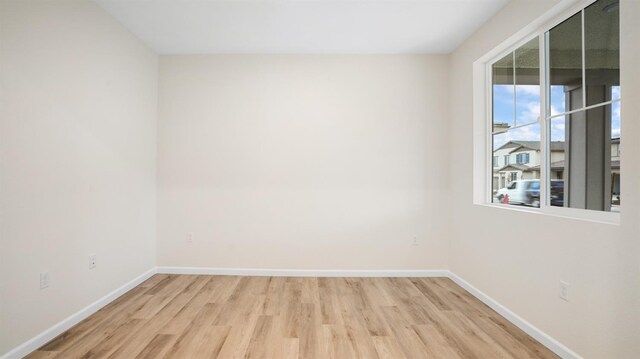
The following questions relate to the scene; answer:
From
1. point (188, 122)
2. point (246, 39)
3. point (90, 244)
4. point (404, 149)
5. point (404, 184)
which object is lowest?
point (90, 244)

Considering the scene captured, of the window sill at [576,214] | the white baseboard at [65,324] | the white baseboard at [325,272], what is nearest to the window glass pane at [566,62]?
the window sill at [576,214]

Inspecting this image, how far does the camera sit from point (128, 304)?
2.54 m

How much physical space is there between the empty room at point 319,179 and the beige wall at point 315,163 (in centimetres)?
2

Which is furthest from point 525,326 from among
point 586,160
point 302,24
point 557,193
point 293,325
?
point 302,24

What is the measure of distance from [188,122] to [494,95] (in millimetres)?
3387

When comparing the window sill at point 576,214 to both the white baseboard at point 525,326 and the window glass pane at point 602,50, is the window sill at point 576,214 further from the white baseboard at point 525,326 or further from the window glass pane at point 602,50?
the white baseboard at point 525,326

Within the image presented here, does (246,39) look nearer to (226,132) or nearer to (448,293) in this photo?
(226,132)

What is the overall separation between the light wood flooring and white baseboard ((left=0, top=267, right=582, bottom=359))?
0.06 meters

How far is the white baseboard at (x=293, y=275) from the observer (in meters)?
1.84

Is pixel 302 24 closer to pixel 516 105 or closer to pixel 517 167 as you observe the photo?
pixel 516 105

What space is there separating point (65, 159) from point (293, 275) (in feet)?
7.84

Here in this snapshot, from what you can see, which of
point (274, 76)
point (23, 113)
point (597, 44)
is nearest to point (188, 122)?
point (274, 76)

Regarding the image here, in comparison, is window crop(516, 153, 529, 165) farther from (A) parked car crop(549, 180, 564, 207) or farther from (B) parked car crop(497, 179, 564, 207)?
(A) parked car crop(549, 180, 564, 207)

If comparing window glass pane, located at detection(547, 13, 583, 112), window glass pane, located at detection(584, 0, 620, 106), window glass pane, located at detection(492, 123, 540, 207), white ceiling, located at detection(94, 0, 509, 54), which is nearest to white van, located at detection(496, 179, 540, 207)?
window glass pane, located at detection(492, 123, 540, 207)
